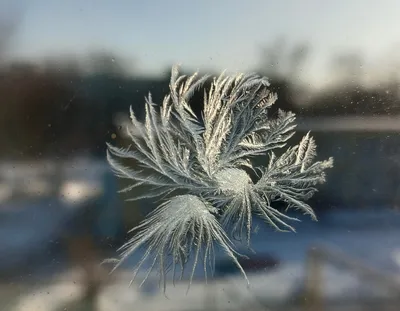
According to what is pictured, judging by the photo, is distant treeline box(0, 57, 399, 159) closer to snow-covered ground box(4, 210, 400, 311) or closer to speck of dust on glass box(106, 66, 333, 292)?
speck of dust on glass box(106, 66, 333, 292)

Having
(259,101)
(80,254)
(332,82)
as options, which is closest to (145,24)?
(259,101)

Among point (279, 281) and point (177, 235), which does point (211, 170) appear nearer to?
point (177, 235)

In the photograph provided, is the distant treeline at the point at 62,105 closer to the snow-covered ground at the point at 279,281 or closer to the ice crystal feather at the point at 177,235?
the ice crystal feather at the point at 177,235

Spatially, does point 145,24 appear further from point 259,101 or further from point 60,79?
point 259,101

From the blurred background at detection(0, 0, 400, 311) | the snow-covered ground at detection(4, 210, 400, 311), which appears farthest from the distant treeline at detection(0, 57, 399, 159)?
the snow-covered ground at detection(4, 210, 400, 311)

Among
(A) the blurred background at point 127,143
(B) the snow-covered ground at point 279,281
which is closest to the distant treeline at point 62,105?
(A) the blurred background at point 127,143

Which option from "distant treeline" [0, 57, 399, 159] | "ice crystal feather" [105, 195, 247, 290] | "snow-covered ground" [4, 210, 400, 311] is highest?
"distant treeline" [0, 57, 399, 159]
